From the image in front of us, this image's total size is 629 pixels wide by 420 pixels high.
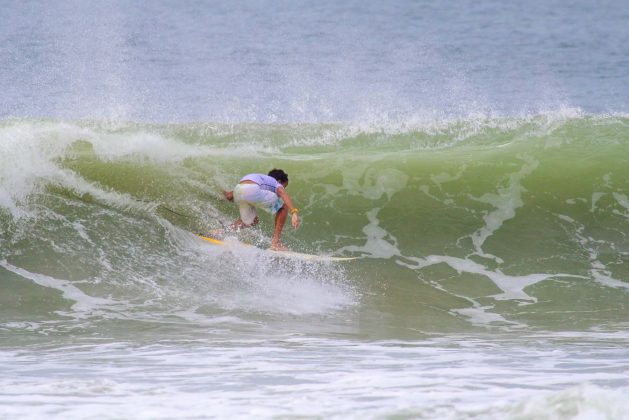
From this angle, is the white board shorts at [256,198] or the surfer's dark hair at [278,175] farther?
the surfer's dark hair at [278,175]

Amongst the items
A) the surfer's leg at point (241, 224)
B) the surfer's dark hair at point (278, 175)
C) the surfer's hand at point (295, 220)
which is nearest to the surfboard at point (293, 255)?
the surfer's leg at point (241, 224)

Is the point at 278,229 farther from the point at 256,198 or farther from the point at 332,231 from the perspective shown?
the point at 332,231

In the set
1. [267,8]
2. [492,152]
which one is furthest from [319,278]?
[267,8]

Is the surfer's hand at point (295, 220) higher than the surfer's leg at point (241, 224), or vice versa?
the surfer's leg at point (241, 224)

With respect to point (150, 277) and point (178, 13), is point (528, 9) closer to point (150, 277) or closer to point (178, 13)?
point (178, 13)

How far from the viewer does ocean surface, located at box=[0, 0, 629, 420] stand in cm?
537

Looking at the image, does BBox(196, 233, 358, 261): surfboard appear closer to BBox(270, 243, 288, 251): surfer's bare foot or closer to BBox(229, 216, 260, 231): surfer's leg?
BBox(270, 243, 288, 251): surfer's bare foot

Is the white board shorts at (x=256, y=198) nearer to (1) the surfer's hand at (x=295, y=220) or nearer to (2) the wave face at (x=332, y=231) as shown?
(2) the wave face at (x=332, y=231)

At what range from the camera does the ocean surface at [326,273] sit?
17.6 feet

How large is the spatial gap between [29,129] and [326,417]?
816cm

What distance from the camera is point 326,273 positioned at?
Answer: 9.46m

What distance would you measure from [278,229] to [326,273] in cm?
72

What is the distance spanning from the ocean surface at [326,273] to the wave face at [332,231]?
0.10ft

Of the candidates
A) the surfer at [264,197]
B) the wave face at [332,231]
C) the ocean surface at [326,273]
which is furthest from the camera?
the surfer at [264,197]
